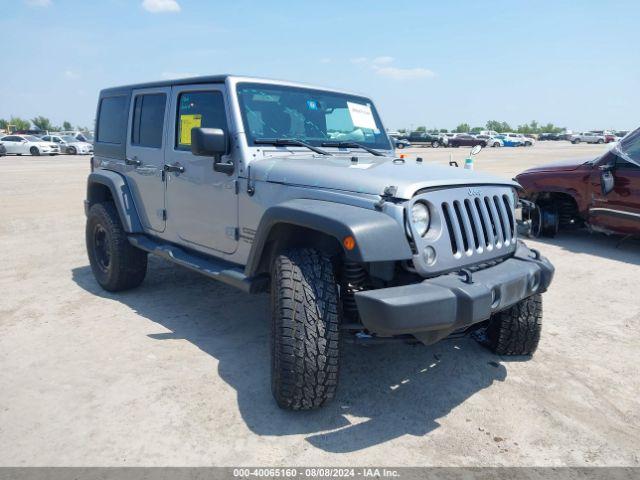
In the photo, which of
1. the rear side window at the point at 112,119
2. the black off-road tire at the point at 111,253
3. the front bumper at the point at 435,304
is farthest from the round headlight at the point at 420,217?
the rear side window at the point at 112,119

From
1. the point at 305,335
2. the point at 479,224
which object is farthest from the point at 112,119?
the point at 479,224

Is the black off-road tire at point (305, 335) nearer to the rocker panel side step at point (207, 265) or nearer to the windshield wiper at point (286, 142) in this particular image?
the rocker panel side step at point (207, 265)

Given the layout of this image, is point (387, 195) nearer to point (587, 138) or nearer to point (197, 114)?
point (197, 114)

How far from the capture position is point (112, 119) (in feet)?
17.6

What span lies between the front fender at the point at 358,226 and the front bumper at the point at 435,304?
185mm

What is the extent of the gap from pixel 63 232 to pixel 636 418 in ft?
25.1

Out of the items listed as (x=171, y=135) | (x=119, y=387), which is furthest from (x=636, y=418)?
(x=171, y=135)

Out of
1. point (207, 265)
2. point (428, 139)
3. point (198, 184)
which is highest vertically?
point (428, 139)

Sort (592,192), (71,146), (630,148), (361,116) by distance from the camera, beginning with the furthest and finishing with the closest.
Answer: (71,146) < (592,192) < (630,148) < (361,116)

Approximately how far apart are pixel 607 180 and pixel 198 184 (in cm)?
556

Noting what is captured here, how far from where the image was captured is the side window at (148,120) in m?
4.55

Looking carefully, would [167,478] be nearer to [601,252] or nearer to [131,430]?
[131,430]

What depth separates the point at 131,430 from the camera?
2818mm

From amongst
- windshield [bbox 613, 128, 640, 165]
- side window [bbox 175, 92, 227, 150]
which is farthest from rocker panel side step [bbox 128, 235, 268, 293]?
windshield [bbox 613, 128, 640, 165]
